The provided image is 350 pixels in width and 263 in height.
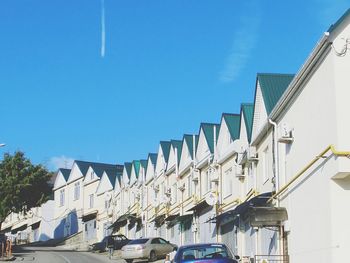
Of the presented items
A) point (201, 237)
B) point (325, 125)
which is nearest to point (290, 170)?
point (325, 125)

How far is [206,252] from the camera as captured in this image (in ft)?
58.5

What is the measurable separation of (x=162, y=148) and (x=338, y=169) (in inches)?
1134

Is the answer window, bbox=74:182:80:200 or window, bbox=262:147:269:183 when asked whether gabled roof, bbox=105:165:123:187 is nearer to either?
window, bbox=74:182:80:200

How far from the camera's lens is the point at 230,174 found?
28.8 m

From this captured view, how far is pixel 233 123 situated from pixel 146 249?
9.25 m

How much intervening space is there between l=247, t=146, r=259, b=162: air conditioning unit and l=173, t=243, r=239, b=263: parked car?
6.77 m

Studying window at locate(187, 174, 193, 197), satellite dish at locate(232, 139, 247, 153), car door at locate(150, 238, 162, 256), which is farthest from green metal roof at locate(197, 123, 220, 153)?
car door at locate(150, 238, 162, 256)

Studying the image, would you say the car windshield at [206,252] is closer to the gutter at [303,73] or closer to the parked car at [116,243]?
the gutter at [303,73]

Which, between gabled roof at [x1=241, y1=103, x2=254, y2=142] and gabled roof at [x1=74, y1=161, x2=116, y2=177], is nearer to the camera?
gabled roof at [x1=241, y1=103, x2=254, y2=142]

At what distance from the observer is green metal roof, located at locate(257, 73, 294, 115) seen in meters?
22.6

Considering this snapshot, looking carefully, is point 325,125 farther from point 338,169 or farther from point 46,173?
point 46,173

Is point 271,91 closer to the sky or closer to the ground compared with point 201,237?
closer to the sky

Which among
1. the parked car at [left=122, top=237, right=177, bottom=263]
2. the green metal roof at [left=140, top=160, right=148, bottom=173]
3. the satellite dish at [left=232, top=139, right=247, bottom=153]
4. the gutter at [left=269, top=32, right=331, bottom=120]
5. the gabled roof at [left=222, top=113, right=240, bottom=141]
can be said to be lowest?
the parked car at [left=122, top=237, right=177, bottom=263]

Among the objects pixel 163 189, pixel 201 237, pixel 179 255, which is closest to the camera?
pixel 179 255
